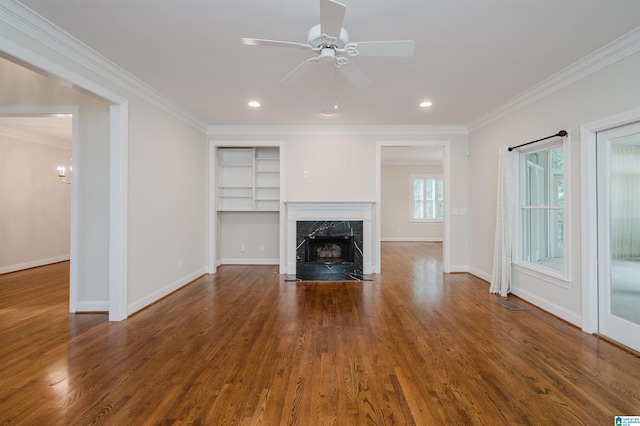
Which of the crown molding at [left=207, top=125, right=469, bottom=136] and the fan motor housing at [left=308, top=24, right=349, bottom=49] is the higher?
the crown molding at [left=207, top=125, right=469, bottom=136]

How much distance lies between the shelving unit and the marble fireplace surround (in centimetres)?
71

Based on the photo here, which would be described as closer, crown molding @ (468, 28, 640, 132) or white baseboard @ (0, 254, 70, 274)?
crown molding @ (468, 28, 640, 132)

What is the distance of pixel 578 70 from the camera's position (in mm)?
2881

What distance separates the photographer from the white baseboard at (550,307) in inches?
115

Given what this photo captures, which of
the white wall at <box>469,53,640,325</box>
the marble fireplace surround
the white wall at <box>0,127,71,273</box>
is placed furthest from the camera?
the white wall at <box>0,127,71,273</box>

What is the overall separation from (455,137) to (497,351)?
153 inches

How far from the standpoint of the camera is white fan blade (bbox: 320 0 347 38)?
160 cm

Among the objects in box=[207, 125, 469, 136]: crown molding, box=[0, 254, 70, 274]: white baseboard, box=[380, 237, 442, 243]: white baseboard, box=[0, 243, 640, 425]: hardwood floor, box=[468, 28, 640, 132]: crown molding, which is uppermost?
box=[207, 125, 469, 136]: crown molding

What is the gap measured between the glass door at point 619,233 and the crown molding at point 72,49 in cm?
483

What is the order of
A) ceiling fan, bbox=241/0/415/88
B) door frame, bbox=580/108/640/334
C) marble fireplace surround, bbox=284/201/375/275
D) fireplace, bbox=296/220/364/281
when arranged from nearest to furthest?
ceiling fan, bbox=241/0/415/88 < door frame, bbox=580/108/640/334 < fireplace, bbox=296/220/364/281 < marble fireplace surround, bbox=284/201/375/275

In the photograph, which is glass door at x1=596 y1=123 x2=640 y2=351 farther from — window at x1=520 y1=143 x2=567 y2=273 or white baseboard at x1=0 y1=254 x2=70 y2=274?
white baseboard at x1=0 y1=254 x2=70 y2=274

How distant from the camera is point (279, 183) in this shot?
5.61m

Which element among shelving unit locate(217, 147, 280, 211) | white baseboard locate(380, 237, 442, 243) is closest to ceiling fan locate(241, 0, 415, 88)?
shelving unit locate(217, 147, 280, 211)

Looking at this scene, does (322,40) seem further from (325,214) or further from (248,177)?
(248,177)
